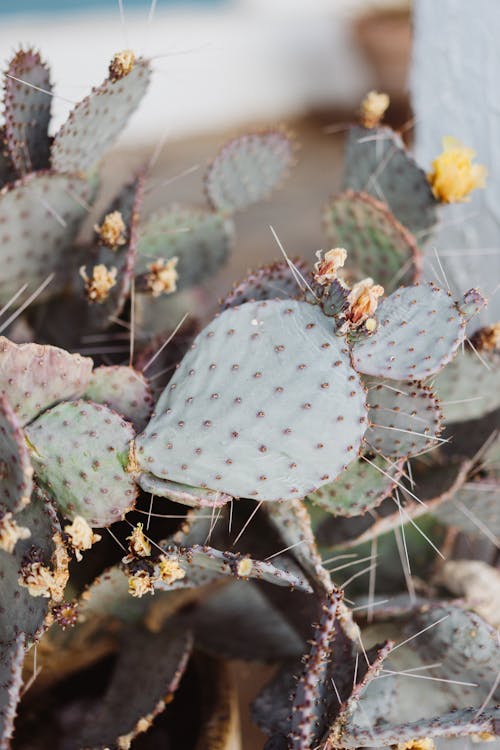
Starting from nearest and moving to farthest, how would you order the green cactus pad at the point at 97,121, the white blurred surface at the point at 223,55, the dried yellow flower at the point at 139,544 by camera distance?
1. the dried yellow flower at the point at 139,544
2. the green cactus pad at the point at 97,121
3. the white blurred surface at the point at 223,55

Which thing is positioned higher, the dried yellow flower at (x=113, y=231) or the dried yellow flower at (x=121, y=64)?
the dried yellow flower at (x=121, y=64)

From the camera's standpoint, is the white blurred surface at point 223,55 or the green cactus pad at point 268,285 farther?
the white blurred surface at point 223,55

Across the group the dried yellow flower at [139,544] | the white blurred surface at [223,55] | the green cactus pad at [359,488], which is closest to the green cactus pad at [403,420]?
the green cactus pad at [359,488]

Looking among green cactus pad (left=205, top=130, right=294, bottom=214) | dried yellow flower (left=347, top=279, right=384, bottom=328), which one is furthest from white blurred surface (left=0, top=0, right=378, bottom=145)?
dried yellow flower (left=347, top=279, right=384, bottom=328)

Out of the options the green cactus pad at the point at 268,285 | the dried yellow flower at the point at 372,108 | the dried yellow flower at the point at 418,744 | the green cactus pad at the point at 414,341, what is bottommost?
the dried yellow flower at the point at 418,744

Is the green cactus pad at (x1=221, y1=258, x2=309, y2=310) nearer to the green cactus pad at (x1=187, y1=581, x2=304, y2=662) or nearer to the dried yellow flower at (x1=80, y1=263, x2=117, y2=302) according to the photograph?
the dried yellow flower at (x1=80, y1=263, x2=117, y2=302)

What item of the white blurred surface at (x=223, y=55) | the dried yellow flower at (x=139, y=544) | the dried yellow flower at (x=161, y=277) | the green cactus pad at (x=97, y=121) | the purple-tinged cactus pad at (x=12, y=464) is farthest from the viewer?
the white blurred surface at (x=223, y=55)

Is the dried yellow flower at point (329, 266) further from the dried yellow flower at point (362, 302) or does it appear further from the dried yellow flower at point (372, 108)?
the dried yellow flower at point (372, 108)
